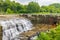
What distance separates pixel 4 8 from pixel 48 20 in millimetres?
7366

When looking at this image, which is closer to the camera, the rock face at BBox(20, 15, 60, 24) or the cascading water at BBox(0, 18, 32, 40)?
the cascading water at BBox(0, 18, 32, 40)

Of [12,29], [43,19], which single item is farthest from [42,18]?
[12,29]

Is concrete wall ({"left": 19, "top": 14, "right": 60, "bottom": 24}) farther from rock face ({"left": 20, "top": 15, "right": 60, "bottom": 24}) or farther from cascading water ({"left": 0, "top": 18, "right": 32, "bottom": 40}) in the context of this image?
cascading water ({"left": 0, "top": 18, "right": 32, "bottom": 40})

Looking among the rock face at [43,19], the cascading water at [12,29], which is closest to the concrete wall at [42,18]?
the rock face at [43,19]

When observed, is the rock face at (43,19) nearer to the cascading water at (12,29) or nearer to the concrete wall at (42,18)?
the concrete wall at (42,18)

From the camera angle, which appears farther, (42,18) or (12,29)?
(42,18)

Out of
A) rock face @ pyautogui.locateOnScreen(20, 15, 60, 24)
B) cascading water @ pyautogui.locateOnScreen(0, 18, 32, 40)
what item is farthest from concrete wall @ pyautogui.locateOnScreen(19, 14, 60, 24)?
cascading water @ pyautogui.locateOnScreen(0, 18, 32, 40)

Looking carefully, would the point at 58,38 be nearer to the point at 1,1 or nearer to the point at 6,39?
the point at 6,39

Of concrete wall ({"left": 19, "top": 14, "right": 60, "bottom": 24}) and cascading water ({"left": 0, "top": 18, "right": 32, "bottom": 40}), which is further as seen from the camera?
concrete wall ({"left": 19, "top": 14, "right": 60, "bottom": 24})

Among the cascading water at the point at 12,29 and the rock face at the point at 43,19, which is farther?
the rock face at the point at 43,19

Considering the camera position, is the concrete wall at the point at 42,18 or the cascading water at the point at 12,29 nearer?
the cascading water at the point at 12,29

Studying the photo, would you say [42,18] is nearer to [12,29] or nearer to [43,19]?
[43,19]

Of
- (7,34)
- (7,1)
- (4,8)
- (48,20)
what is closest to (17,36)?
(7,34)

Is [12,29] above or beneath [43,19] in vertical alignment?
above
